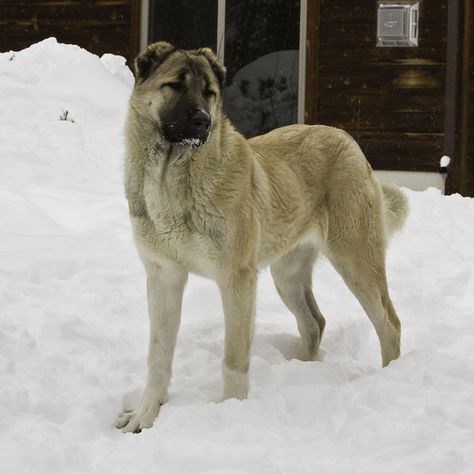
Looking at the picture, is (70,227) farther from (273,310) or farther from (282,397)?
(282,397)

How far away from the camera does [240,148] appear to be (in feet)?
13.0

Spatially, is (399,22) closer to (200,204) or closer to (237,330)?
(200,204)

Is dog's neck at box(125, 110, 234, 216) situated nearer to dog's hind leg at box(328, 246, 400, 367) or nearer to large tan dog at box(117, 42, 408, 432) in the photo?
large tan dog at box(117, 42, 408, 432)

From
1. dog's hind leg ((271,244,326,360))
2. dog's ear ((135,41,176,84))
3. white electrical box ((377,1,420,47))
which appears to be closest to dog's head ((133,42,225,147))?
dog's ear ((135,41,176,84))

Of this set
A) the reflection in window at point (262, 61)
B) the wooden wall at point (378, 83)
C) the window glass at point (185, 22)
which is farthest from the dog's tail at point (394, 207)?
the window glass at point (185, 22)

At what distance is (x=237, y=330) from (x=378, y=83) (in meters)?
7.83

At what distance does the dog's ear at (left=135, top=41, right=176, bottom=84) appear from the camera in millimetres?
3765

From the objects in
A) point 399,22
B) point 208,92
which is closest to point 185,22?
point 399,22

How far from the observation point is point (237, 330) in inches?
145

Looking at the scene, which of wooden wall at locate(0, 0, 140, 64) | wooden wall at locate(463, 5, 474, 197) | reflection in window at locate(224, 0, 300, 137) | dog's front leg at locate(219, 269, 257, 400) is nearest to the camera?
dog's front leg at locate(219, 269, 257, 400)

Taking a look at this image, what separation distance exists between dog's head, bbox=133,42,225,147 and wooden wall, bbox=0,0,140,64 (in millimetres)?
8131

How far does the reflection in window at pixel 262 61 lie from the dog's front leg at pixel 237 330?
8.02 metres

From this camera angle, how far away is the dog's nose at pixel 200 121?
3.50 metres

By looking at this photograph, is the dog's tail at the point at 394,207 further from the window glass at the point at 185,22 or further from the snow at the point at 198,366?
the window glass at the point at 185,22
